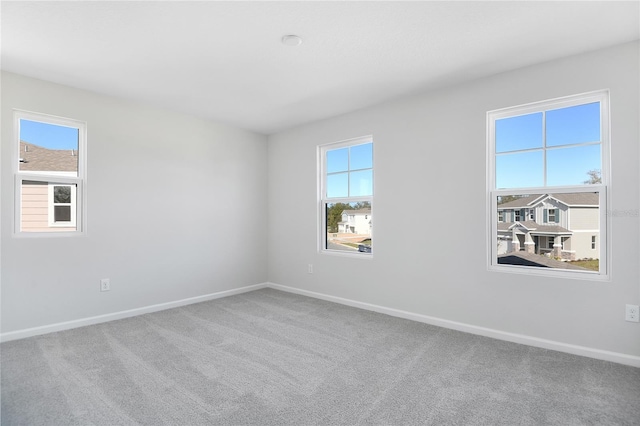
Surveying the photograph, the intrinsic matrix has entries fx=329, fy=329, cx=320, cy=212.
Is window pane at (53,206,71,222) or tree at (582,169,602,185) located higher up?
tree at (582,169,602,185)

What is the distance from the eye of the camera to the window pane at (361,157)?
4152mm

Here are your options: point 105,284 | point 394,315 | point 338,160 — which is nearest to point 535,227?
point 394,315

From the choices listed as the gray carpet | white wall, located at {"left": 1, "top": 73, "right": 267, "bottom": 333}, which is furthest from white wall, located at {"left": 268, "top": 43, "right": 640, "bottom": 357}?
white wall, located at {"left": 1, "top": 73, "right": 267, "bottom": 333}

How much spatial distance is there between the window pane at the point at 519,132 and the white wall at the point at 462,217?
0.16 m

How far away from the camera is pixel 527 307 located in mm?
2889

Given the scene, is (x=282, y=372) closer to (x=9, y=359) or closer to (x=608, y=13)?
(x=9, y=359)

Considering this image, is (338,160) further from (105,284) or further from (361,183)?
(105,284)

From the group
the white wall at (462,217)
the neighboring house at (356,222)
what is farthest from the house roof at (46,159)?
the neighboring house at (356,222)

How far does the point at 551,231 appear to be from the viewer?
2.90 meters

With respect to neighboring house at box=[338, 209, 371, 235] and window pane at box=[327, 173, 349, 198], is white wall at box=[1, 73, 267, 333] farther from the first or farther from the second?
neighboring house at box=[338, 209, 371, 235]

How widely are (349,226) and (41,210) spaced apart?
11.0 ft

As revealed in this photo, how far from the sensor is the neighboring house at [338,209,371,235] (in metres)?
4.14

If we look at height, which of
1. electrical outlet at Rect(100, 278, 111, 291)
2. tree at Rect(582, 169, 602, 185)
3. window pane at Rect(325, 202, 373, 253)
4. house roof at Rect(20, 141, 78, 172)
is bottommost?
electrical outlet at Rect(100, 278, 111, 291)

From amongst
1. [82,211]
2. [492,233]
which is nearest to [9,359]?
[82,211]
